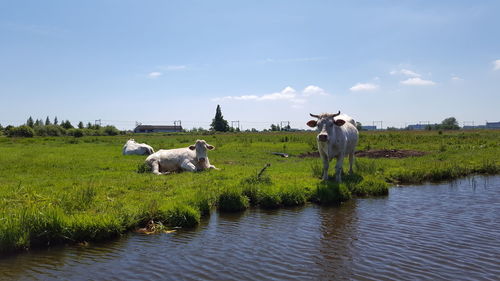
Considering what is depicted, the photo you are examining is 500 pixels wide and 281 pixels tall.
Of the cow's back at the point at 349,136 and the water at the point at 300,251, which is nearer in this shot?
the water at the point at 300,251

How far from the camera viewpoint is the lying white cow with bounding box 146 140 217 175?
1570 centimetres

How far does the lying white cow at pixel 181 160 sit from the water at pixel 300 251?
6.21 metres

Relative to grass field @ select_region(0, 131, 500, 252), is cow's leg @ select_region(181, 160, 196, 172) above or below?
above

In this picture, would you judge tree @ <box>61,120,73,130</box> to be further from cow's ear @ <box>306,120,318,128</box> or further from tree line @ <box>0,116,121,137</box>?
cow's ear @ <box>306,120,318,128</box>

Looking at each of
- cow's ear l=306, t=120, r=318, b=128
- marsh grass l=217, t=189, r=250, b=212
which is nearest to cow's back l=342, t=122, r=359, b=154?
cow's ear l=306, t=120, r=318, b=128

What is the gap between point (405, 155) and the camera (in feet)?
74.4

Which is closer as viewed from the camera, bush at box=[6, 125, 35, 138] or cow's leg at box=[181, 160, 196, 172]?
cow's leg at box=[181, 160, 196, 172]

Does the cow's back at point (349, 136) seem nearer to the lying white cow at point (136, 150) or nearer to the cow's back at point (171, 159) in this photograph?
the cow's back at point (171, 159)

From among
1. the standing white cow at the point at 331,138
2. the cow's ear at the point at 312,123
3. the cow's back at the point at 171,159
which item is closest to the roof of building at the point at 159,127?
the cow's back at the point at 171,159

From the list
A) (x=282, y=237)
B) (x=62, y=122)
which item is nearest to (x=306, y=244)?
(x=282, y=237)

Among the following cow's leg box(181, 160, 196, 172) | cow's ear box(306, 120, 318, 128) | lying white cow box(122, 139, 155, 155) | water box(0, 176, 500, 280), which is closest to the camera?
water box(0, 176, 500, 280)

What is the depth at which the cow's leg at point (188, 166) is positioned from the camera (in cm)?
1548

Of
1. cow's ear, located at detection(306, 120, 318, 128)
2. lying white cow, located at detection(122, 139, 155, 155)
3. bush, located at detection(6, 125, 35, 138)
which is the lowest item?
lying white cow, located at detection(122, 139, 155, 155)

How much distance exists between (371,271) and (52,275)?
495 centimetres
